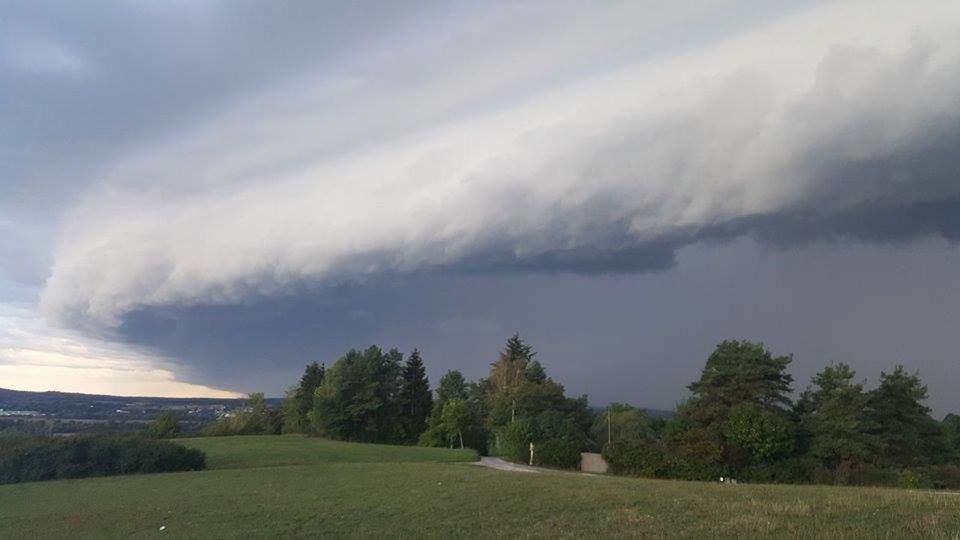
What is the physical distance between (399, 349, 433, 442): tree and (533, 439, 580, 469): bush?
37.4 metres

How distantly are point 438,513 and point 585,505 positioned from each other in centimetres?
441

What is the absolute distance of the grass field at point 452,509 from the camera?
58.4 ft

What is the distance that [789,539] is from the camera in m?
14.8

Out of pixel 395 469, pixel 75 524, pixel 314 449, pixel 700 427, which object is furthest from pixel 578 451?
pixel 75 524

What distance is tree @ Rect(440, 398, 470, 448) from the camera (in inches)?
3110

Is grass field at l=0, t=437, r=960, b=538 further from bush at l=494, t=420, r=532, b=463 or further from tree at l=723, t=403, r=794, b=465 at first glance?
bush at l=494, t=420, r=532, b=463

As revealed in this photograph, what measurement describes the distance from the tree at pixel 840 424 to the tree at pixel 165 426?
2575 inches

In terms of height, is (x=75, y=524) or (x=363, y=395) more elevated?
(x=363, y=395)

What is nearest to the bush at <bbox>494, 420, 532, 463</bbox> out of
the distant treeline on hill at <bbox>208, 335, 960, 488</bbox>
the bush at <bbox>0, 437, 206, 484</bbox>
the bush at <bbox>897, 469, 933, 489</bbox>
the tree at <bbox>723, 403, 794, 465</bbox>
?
the distant treeline on hill at <bbox>208, 335, 960, 488</bbox>

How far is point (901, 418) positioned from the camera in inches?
1971

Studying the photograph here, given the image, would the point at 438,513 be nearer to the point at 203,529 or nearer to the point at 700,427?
the point at 203,529

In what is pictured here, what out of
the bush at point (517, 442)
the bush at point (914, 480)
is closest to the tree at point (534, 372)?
the bush at point (517, 442)

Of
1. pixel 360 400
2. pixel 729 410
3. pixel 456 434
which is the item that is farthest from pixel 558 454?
pixel 360 400

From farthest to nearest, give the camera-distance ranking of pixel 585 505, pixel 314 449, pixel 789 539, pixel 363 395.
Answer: pixel 363 395 → pixel 314 449 → pixel 585 505 → pixel 789 539
